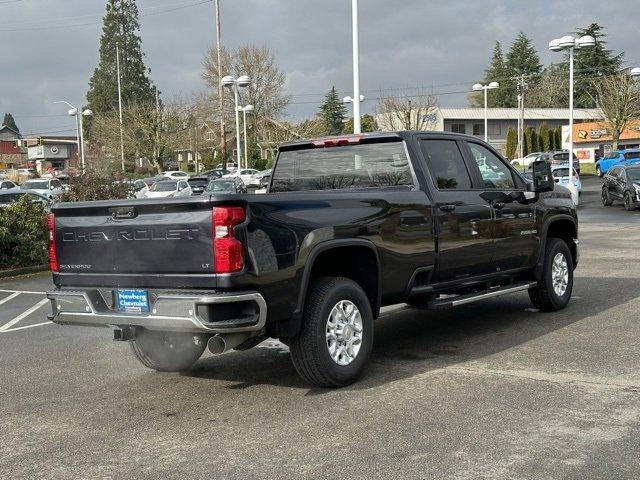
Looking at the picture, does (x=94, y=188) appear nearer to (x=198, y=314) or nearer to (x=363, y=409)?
(x=198, y=314)

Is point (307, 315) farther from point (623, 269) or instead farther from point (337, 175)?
point (623, 269)

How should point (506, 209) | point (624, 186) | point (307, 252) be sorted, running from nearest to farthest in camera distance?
point (307, 252) < point (506, 209) < point (624, 186)

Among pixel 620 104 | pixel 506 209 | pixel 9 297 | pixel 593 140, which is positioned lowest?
pixel 9 297

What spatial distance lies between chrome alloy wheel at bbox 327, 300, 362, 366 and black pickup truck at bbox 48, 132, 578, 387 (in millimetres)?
11

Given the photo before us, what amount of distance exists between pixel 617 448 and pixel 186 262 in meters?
2.97

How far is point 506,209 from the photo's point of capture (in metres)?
8.11

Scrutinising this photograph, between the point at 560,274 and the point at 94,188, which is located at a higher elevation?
the point at 94,188

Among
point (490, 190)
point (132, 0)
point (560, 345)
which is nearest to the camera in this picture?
point (560, 345)

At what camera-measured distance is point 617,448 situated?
4.66 metres

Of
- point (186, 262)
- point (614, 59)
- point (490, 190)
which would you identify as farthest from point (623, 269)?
point (614, 59)

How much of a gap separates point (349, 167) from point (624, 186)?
946 inches

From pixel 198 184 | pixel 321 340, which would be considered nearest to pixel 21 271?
pixel 321 340

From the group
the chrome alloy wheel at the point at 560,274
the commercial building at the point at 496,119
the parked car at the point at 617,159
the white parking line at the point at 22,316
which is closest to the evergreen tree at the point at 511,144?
the commercial building at the point at 496,119

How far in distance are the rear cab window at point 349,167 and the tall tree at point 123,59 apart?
87.5m
